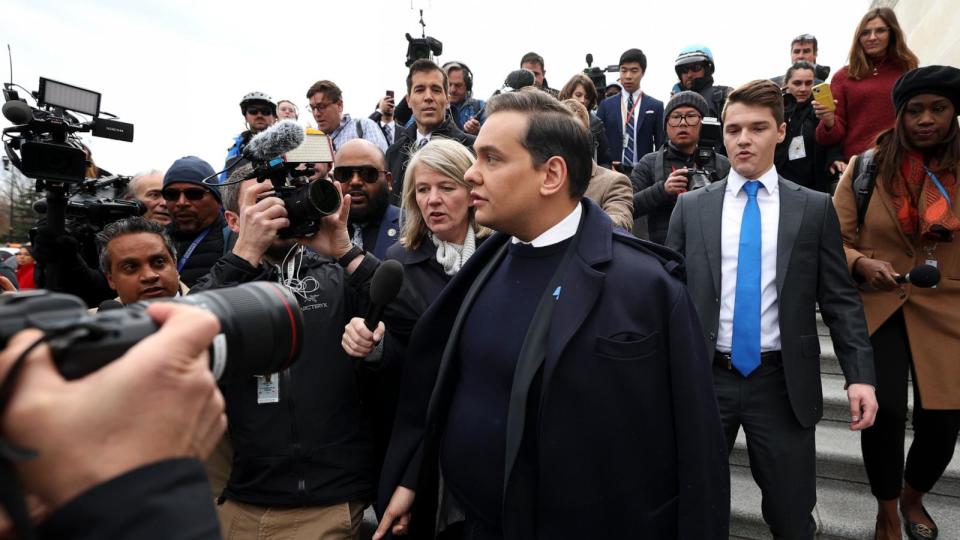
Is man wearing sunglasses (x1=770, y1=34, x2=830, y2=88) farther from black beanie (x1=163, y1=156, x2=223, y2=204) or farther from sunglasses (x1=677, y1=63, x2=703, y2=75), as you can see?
black beanie (x1=163, y1=156, x2=223, y2=204)

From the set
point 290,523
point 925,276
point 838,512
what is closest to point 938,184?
point 925,276

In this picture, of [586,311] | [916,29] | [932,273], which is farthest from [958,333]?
[916,29]

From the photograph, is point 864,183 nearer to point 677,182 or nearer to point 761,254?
point 761,254

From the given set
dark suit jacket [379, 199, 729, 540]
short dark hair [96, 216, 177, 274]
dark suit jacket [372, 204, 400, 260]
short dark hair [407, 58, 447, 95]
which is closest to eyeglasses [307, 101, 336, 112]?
short dark hair [407, 58, 447, 95]

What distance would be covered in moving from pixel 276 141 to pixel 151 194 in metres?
2.47

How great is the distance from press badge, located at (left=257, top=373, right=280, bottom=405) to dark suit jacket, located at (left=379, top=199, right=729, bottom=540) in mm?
972

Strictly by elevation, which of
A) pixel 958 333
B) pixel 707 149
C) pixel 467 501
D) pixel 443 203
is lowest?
pixel 467 501

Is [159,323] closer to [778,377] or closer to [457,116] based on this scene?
[778,377]

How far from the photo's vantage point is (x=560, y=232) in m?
1.93

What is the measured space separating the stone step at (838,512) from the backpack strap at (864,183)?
5.11 ft

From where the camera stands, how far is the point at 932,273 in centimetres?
249

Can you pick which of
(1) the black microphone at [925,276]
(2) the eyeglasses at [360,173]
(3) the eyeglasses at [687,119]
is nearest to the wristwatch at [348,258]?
(2) the eyeglasses at [360,173]

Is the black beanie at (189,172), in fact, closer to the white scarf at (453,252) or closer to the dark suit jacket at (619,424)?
the white scarf at (453,252)

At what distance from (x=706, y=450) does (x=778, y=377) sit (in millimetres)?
1115
